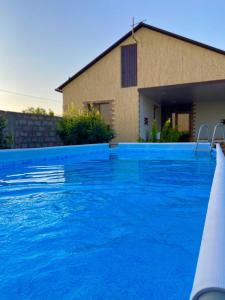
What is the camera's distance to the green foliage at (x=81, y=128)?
11.6 m

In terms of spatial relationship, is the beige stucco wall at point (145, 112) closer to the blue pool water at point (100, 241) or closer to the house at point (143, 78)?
the house at point (143, 78)

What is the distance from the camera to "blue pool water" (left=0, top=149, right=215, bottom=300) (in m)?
1.58

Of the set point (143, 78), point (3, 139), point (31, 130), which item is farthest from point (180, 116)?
point (3, 139)

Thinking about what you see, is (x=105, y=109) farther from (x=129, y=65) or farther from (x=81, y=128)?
(x=81, y=128)

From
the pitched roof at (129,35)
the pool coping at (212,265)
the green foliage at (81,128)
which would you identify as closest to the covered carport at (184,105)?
the pitched roof at (129,35)

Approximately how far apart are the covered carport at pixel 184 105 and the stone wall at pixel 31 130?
15.9 feet

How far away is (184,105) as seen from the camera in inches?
714

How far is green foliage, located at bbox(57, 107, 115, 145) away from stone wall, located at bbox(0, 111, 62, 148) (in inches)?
16.3

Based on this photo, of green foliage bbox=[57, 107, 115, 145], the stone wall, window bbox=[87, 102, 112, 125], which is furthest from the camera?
window bbox=[87, 102, 112, 125]

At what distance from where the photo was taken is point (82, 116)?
11805mm

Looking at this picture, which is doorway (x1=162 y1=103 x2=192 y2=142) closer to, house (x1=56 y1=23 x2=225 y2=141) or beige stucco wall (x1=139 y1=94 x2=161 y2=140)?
house (x1=56 y1=23 x2=225 y2=141)

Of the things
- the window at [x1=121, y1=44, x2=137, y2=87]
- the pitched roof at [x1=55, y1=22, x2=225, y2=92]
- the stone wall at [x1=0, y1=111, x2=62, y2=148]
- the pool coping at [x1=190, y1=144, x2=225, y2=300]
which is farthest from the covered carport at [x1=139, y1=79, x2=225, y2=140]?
the pool coping at [x1=190, y1=144, x2=225, y2=300]

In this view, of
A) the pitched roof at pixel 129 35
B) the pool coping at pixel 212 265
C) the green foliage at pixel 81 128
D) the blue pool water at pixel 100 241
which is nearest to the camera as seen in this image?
the pool coping at pixel 212 265

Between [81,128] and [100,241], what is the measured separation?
32.0ft
